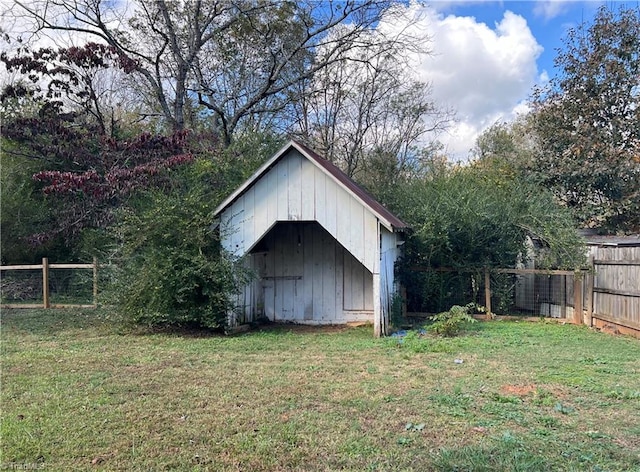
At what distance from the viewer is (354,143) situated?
81.5 feet

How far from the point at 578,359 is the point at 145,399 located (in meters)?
6.39

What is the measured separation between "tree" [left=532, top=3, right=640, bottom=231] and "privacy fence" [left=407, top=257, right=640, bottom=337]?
18.4 feet

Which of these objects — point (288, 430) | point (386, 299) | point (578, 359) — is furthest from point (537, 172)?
A: point (288, 430)

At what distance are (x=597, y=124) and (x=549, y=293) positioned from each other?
929 cm

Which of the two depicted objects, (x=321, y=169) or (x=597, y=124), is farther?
(x=597, y=124)

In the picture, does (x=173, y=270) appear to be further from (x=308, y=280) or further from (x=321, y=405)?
(x=321, y=405)

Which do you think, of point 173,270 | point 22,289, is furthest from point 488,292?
point 22,289

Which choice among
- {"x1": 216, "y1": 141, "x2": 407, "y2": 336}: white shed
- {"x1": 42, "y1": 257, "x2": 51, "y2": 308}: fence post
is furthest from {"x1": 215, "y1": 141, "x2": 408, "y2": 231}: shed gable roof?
{"x1": 42, "y1": 257, "x2": 51, "y2": 308}: fence post

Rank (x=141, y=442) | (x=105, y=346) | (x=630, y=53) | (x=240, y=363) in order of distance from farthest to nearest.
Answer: (x=630, y=53)
(x=105, y=346)
(x=240, y=363)
(x=141, y=442)

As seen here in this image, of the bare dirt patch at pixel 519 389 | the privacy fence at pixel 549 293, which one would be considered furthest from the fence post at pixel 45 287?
the bare dirt patch at pixel 519 389

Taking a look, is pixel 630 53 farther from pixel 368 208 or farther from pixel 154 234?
pixel 154 234

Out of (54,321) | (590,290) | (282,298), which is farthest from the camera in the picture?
(282,298)

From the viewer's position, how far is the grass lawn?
13.4ft

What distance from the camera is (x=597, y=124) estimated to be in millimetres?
18797
